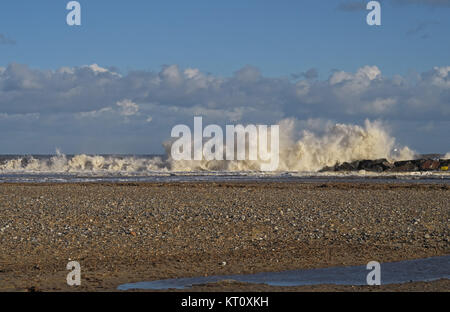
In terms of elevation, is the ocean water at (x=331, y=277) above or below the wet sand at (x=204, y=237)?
below

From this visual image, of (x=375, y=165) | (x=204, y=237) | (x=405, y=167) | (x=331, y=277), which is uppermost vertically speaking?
(x=375, y=165)

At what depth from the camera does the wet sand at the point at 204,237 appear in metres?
10.7

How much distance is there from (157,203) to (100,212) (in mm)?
3254

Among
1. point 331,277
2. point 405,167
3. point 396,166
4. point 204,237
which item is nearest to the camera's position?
point 331,277

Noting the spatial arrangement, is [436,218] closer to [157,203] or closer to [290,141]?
[157,203]

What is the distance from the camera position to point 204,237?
559 inches

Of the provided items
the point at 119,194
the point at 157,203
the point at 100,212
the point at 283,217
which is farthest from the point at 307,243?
the point at 119,194

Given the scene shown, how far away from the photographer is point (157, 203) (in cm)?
2112

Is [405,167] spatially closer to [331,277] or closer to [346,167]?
[346,167]

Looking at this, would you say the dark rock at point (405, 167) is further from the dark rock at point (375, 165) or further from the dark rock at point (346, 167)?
the dark rock at point (346, 167)

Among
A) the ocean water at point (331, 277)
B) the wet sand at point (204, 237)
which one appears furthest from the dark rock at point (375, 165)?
the ocean water at point (331, 277)

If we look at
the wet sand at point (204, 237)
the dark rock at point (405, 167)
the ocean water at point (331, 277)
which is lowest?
the ocean water at point (331, 277)

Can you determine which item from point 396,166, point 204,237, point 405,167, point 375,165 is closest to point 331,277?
point 204,237

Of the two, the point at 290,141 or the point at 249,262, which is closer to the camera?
the point at 249,262
